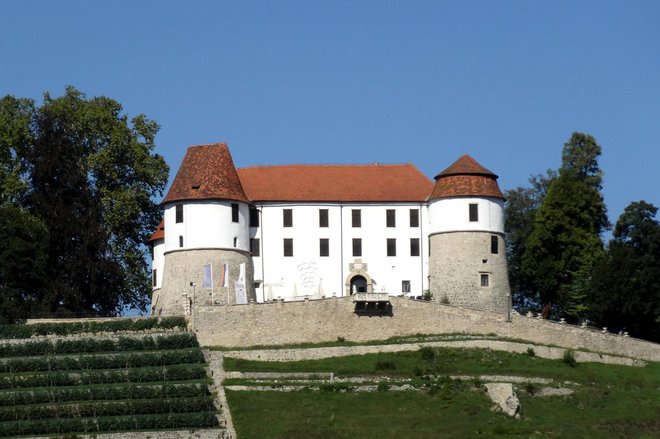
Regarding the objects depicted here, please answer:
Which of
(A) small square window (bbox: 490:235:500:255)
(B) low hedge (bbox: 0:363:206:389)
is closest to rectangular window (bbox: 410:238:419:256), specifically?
(A) small square window (bbox: 490:235:500:255)

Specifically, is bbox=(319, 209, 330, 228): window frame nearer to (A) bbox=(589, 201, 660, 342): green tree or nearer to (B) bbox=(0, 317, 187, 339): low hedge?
(B) bbox=(0, 317, 187, 339): low hedge

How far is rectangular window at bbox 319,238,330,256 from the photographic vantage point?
93.8m

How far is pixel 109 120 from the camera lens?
100375 millimetres

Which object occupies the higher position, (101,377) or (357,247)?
(357,247)

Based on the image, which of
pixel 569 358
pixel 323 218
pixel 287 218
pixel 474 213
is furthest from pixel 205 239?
pixel 569 358

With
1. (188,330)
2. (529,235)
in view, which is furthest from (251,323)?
(529,235)

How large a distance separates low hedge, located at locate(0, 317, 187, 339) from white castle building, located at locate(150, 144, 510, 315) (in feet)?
9.85

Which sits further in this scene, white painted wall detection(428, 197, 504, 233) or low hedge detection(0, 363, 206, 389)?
white painted wall detection(428, 197, 504, 233)

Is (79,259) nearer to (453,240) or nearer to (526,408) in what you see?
(453,240)

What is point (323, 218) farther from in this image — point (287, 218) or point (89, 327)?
point (89, 327)

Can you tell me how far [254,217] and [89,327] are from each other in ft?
41.0

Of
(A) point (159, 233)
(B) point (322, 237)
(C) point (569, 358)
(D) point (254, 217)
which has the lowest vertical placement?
(C) point (569, 358)

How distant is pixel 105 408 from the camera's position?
7581cm

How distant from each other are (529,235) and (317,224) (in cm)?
1511
